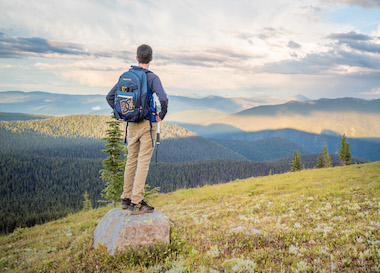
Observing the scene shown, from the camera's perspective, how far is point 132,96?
7902 millimetres

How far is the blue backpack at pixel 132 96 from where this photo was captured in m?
7.94

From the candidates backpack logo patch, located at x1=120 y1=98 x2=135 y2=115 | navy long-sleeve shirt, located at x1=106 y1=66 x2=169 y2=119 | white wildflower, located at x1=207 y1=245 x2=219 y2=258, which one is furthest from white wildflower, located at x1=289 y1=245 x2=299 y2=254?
backpack logo patch, located at x1=120 y1=98 x2=135 y2=115

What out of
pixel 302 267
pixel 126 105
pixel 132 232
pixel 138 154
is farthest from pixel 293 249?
pixel 126 105

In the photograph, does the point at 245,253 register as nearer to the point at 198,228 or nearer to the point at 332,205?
the point at 198,228

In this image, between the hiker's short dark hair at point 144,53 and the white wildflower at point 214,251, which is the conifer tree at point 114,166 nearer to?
the hiker's short dark hair at point 144,53

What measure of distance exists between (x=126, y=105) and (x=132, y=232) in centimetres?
448

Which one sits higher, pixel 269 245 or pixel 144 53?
pixel 144 53

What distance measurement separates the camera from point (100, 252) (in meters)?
8.33

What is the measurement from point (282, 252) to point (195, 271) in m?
2.64

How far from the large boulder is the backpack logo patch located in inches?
159

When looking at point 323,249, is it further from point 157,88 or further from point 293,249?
point 157,88

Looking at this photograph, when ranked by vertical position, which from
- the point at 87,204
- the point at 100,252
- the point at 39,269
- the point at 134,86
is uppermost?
the point at 134,86

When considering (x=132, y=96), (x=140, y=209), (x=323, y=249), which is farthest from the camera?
(x=140, y=209)

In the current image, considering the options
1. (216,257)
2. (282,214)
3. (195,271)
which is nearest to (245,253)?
(216,257)
